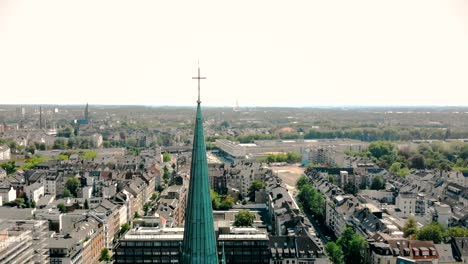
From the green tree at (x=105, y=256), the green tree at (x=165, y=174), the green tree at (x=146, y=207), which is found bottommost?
the green tree at (x=105, y=256)

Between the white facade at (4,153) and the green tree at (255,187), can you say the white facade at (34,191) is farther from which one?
the white facade at (4,153)

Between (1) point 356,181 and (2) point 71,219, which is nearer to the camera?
(2) point 71,219

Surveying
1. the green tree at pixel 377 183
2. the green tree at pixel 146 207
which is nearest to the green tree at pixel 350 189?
the green tree at pixel 377 183

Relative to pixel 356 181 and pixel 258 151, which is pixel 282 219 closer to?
pixel 356 181

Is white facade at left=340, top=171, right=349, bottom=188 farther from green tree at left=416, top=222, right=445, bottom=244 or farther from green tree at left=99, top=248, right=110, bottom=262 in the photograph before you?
green tree at left=99, top=248, right=110, bottom=262

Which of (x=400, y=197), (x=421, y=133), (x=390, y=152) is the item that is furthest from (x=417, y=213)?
(x=421, y=133)

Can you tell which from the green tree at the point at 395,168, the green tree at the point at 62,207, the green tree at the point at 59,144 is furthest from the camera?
the green tree at the point at 59,144

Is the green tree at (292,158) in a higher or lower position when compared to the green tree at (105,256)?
higher
